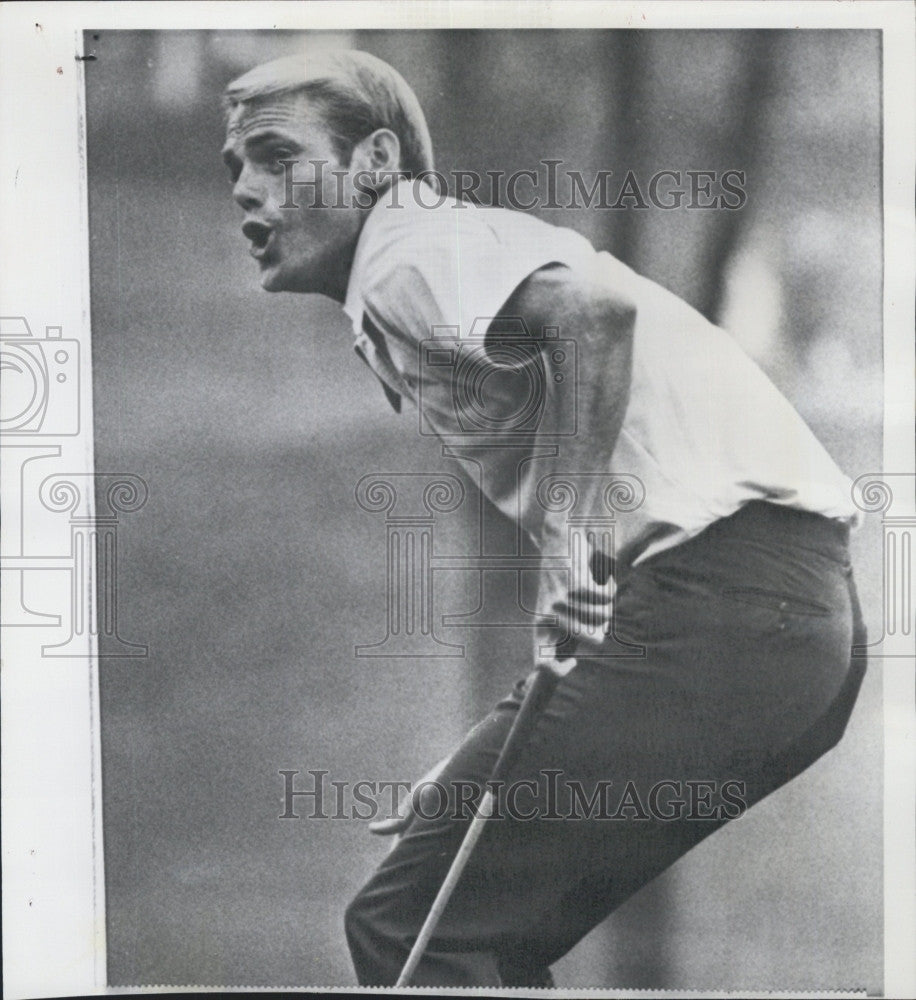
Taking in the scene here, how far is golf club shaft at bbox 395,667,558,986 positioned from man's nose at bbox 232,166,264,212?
0.82 metres

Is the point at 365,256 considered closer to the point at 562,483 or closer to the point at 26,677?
the point at 562,483

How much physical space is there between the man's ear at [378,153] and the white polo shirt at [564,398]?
4 centimetres

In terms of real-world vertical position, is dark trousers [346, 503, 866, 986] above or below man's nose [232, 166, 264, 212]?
below

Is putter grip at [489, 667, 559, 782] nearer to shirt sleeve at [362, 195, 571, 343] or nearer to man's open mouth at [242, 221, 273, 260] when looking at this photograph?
shirt sleeve at [362, 195, 571, 343]

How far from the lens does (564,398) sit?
63.6 inches

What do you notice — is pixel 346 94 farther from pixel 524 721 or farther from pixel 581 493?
pixel 524 721

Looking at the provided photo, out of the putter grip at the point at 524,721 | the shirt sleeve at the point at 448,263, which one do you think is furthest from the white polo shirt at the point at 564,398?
the putter grip at the point at 524,721

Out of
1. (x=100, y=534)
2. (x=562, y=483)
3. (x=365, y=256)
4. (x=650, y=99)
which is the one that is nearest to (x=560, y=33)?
(x=650, y=99)

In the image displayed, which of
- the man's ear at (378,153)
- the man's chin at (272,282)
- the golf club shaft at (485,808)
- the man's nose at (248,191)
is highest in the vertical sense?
the man's ear at (378,153)

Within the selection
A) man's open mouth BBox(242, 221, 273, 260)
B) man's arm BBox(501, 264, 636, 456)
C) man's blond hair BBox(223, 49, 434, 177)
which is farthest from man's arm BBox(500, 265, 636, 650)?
man's open mouth BBox(242, 221, 273, 260)

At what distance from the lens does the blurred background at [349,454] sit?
162 centimetres

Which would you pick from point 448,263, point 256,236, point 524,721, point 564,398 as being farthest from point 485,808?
point 256,236

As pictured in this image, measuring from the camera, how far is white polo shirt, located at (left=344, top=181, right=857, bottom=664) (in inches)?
63.5

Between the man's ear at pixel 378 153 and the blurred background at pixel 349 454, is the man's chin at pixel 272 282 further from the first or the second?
the man's ear at pixel 378 153
